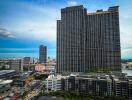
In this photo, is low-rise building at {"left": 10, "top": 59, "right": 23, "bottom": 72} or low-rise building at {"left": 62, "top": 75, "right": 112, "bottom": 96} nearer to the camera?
low-rise building at {"left": 62, "top": 75, "right": 112, "bottom": 96}

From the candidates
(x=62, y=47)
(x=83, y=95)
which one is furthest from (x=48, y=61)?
(x=83, y=95)

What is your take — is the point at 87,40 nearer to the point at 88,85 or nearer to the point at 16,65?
the point at 88,85

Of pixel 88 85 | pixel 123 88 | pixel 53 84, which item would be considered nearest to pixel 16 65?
pixel 53 84

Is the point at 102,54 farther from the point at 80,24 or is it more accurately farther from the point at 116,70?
the point at 80,24

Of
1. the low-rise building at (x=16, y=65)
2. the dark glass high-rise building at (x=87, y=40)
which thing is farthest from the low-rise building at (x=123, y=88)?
the low-rise building at (x=16, y=65)

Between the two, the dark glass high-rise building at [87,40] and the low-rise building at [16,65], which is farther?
the low-rise building at [16,65]

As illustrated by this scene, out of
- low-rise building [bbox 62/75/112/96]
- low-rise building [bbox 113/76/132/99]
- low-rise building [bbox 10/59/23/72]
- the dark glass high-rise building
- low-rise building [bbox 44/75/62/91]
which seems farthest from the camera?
low-rise building [bbox 10/59/23/72]

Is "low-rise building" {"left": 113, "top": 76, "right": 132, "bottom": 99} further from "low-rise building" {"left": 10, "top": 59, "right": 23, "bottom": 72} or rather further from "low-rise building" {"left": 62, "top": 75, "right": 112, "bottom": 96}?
"low-rise building" {"left": 10, "top": 59, "right": 23, "bottom": 72}

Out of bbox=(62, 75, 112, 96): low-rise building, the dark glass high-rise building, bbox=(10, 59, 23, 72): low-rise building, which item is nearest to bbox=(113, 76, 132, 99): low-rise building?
bbox=(62, 75, 112, 96): low-rise building

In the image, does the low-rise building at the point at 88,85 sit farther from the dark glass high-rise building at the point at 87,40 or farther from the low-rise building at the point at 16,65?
the low-rise building at the point at 16,65

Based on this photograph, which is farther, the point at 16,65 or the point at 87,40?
the point at 16,65
